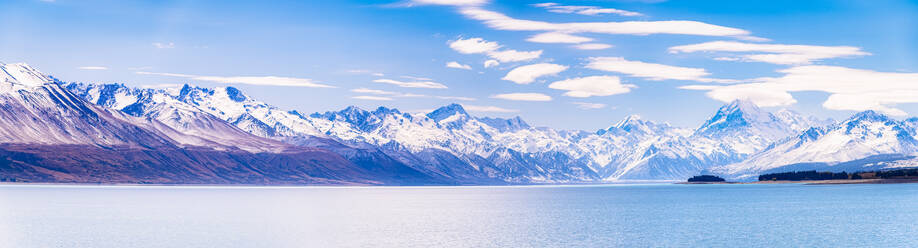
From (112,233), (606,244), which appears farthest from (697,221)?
(112,233)

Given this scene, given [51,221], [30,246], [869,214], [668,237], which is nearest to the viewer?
[30,246]

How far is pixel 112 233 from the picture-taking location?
12725 centimetres

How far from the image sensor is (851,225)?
14012cm

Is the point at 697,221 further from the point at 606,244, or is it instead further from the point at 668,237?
the point at 606,244

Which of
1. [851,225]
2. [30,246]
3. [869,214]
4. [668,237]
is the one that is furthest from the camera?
[869,214]

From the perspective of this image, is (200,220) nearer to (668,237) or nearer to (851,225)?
(668,237)

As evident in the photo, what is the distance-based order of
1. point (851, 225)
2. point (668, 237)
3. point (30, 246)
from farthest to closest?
point (851, 225) < point (668, 237) < point (30, 246)

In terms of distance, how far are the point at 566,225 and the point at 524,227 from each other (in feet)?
25.2

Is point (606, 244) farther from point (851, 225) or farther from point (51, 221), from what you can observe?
point (51, 221)

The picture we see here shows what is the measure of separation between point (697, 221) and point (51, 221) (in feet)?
362

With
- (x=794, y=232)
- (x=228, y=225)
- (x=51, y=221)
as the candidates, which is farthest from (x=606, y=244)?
(x=51, y=221)

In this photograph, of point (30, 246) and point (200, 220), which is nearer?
point (30, 246)

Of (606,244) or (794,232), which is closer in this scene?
(606,244)

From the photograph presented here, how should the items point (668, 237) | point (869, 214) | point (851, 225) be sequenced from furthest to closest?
1. point (869, 214)
2. point (851, 225)
3. point (668, 237)
